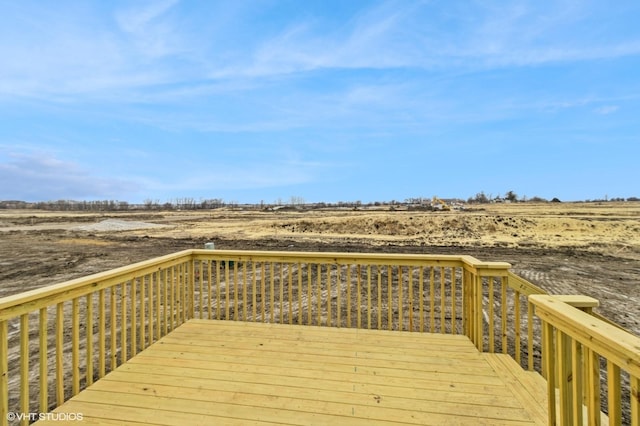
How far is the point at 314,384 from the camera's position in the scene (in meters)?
2.56

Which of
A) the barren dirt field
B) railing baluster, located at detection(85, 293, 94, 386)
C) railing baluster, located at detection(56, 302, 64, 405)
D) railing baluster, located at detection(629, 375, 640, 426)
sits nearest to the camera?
railing baluster, located at detection(629, 375, 640, 426)

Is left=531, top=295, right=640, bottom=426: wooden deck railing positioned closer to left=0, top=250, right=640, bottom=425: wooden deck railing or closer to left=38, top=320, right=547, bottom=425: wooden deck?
left=38, top=320, right=547, bottom=425: wooden deck

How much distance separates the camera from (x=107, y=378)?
2.64 m

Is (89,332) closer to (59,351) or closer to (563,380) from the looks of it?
(59,351)

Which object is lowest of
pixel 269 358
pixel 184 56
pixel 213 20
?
pixel 269 358

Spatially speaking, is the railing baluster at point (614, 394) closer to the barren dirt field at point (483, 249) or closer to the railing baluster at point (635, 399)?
the railing baluster at point (635, 399)

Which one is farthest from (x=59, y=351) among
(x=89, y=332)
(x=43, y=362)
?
(x=89, y=332)

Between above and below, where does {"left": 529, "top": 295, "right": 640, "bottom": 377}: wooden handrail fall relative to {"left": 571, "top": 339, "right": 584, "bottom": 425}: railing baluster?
above

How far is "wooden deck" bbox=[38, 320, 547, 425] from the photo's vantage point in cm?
216

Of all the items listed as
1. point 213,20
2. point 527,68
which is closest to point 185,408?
point 213,20

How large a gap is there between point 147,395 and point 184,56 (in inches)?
535

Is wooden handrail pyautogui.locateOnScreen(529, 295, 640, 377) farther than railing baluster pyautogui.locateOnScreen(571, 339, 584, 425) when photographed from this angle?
No

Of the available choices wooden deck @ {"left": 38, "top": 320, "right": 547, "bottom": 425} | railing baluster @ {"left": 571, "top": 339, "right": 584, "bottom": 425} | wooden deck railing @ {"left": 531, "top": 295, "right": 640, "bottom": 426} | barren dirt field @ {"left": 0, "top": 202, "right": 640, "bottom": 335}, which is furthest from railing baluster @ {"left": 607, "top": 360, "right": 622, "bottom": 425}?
barren dirt field @ {"left": 0, "top": 202, "right": 640, "bottom": 335}

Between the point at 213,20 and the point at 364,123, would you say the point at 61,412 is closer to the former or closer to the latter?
the point at 213,20
